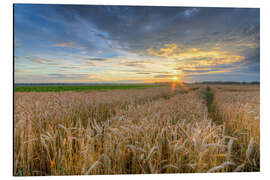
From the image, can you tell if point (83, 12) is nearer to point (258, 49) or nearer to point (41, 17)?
point (41, 17)

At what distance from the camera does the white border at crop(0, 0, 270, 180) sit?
193 centimetres

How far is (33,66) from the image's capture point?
2.36 meters

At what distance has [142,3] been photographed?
7.94ft

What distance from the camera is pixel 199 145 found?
1.73 m

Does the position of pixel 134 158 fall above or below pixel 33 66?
below

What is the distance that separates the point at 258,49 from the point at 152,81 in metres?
2.04

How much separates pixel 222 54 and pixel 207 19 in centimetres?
72

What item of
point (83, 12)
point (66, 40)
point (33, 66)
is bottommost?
point (33, 66)

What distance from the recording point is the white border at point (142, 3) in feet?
6.33

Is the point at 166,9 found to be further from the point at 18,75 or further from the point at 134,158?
the point at 18,75
